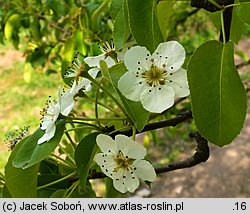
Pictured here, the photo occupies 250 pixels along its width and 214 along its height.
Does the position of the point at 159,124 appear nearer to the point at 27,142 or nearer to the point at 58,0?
the point at 27,142

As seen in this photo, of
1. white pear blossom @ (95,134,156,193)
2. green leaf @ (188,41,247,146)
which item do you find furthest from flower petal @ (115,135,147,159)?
green leaf @ (188,41,247,146)

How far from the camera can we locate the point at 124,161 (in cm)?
78

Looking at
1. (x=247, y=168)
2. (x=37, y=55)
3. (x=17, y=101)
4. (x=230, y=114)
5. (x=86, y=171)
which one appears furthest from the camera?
(x=17, y=101)

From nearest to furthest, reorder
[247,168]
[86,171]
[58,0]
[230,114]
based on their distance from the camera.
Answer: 1. [230,114]
2. [86,171]
3. [58,0]
4. [247,168]

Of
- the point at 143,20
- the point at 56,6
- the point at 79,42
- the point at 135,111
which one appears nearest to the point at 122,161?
the point at 135,111

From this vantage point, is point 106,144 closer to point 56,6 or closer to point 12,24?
point 56,6

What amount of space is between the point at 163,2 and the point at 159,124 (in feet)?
0.65

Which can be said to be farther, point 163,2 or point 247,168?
point 247,168

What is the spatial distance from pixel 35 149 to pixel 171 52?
241 mm

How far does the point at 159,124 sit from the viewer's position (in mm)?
808

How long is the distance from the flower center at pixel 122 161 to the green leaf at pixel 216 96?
151 mm

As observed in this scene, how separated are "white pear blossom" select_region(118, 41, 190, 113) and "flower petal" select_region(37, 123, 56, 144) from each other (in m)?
0.13

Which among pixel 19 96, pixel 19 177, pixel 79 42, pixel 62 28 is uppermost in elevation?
pixel 19 177
